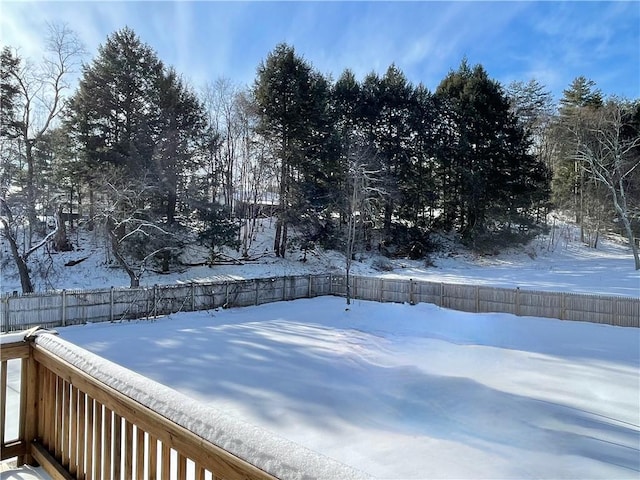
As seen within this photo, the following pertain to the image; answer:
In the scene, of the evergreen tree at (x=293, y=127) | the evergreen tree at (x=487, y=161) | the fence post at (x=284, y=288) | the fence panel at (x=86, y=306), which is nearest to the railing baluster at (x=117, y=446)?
the fence panel at (x=86, y=306)

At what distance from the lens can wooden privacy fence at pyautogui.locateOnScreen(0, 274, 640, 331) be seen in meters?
9.39

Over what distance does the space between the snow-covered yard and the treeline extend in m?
4.79

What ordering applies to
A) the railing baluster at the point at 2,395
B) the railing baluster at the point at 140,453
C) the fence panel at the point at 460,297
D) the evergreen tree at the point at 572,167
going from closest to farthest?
the railing baluster at the point at 140,453
the railing baluster at the point at 2,395
the fence panel at the point at 460,297
the evergreen tree at the point at 572,167

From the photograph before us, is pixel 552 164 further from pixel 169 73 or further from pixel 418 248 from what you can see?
pixel 169 73

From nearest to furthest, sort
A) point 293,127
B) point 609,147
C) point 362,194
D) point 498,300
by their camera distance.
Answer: point 498,300
point 362,194
point 293,127
point 609,147

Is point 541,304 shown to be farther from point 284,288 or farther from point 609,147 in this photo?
point 609,147

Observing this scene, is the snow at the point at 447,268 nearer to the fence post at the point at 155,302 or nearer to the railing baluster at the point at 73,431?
the fence post at the point at 155,302

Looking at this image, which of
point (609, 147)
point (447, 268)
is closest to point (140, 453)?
point (447, 268)

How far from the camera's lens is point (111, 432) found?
1632 millimetres

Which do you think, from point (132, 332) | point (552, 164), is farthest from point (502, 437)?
point (552, 164)

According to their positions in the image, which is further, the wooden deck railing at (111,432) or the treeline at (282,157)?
the treeline at (282,157)

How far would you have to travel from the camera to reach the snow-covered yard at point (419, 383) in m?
4.53

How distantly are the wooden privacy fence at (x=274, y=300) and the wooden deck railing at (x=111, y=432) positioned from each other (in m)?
8.50

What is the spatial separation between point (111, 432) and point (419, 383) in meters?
6.04
